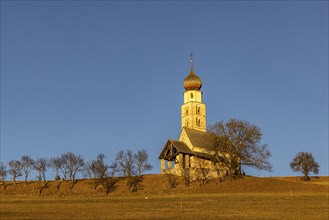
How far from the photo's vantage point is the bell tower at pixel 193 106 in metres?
119

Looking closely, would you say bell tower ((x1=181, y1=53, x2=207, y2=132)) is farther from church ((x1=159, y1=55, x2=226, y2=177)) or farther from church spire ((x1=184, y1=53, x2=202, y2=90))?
church ((x1=159, y1=55, x2=226, y2=177))

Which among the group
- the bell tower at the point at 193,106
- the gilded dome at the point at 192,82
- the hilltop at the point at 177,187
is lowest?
the hilltop at the point at 177,187

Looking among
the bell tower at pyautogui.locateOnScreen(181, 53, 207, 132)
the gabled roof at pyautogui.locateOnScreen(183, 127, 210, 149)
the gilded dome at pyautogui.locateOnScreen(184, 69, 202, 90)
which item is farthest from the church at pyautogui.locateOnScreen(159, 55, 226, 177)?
the gilded dome at pyautogui.locateOnScreen(184, 69, 202, 90)

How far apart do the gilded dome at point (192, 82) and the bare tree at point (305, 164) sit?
33665 mm

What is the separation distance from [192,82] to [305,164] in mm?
37293

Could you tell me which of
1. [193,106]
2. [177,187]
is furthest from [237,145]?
[193,106]

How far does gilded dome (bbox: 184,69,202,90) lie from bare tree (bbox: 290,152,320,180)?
110 ft

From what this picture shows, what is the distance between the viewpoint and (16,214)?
32.5m

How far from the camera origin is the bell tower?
389 feet

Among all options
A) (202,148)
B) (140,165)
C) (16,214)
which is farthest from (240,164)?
(16,214)

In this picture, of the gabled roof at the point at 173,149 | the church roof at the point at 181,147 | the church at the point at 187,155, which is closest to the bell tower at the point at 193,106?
the church at the point at 187,155

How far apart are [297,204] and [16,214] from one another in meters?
24.8

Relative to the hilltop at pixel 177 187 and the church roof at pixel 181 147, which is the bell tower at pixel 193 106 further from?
the hilltop at pixel 177 187

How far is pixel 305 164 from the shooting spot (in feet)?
327
